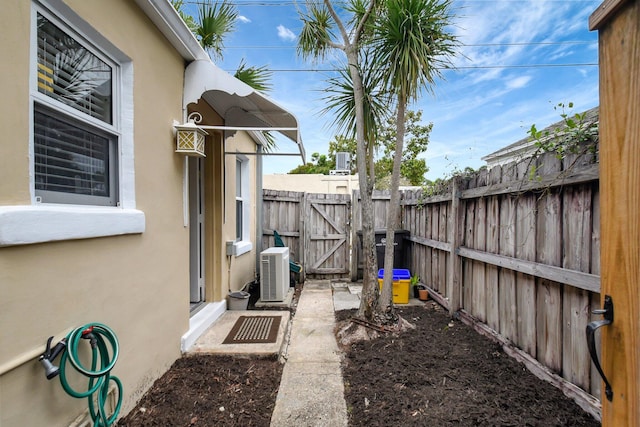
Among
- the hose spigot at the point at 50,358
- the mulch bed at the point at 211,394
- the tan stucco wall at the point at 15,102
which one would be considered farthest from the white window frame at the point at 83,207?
the mulch bed at the point at 211,394

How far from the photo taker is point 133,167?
224 centimetres

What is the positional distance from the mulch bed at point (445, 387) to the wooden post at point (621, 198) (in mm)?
1488

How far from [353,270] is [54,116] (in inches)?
232

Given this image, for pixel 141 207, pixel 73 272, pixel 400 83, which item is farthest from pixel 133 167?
pixel 400 83

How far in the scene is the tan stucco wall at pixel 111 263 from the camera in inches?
53.1

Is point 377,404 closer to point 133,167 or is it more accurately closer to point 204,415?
point 204,415

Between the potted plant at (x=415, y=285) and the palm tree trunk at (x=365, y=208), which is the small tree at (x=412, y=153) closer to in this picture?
the potted plant at (x=415, y=285)

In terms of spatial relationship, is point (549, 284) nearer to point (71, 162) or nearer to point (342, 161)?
point (71, 162)

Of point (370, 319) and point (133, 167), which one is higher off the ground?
point (133, 167)

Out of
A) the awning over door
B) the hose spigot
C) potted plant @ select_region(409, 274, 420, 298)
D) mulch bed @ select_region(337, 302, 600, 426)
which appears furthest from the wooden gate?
the hose spigot

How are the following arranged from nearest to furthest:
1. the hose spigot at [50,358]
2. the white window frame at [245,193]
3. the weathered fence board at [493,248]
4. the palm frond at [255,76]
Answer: the hose spigot at [50,358]
the weathered fence board at [493,248]
the palm frond at [255,76]
the white window frame at [245,193]

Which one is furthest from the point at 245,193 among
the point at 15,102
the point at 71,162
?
the point at 15,102

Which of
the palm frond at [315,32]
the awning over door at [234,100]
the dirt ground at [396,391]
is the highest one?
the palm frond at [315,32]

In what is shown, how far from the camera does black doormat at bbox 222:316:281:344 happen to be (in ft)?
11.0
